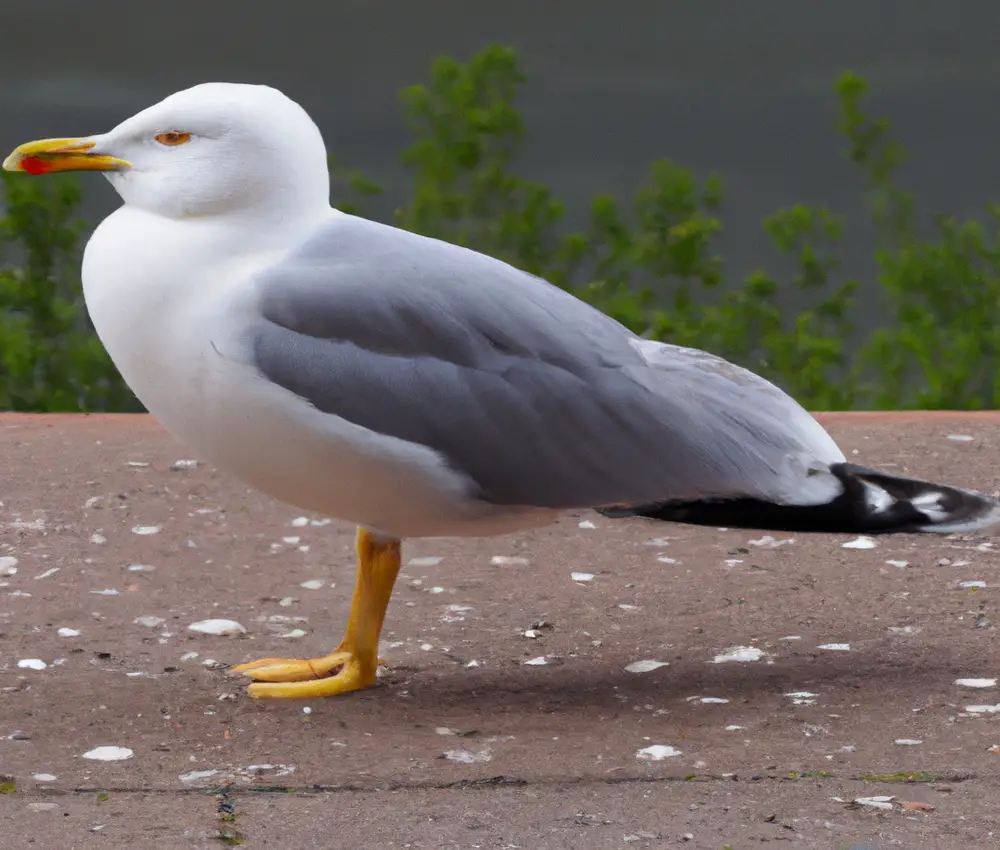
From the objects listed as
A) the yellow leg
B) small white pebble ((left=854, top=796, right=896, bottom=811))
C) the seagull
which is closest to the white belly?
the seagull

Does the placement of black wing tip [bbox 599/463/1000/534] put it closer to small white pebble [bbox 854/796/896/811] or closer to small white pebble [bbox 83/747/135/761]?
small white pebble [bbox 854/796/896/811]

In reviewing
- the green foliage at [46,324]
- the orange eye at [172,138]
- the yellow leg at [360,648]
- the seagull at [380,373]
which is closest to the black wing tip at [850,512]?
the seagull at [380,373]

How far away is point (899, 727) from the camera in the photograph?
2992mm

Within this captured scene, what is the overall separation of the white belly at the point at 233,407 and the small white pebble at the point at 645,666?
0.57 m

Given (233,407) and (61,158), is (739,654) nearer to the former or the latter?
(233,407)

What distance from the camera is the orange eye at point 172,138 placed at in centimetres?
294

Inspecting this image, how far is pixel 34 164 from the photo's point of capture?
3031 millimetres

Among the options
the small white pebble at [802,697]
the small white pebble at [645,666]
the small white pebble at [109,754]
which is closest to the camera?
the small white pebble at [109,754]

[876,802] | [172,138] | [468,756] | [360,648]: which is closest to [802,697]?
[876,802]

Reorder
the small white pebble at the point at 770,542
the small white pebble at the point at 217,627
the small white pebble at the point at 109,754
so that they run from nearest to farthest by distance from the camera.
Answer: the small white pebble at the point at 109,754, the small white pebble at the point at 217,627, the small white pebble at the point at 770,542

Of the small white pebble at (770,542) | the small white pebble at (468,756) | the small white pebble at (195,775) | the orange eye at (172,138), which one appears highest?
the orange eye at (172,138)

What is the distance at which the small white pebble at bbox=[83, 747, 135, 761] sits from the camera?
2.88 metres

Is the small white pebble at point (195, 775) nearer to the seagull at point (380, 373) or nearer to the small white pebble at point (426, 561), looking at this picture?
the seagull at point (380, 373)

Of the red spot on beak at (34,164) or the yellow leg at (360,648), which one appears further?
the yellow leg at (360,648)
